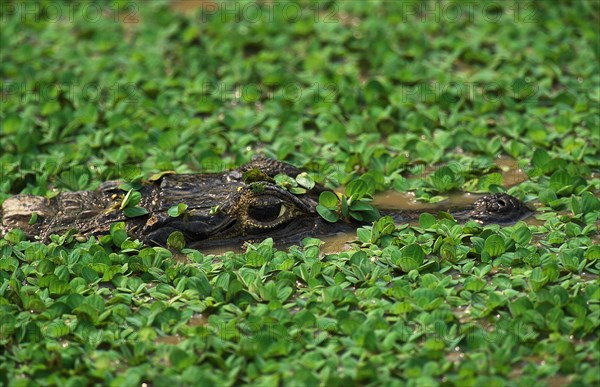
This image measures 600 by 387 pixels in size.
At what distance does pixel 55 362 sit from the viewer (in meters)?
5.61

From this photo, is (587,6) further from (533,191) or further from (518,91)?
(533,191)

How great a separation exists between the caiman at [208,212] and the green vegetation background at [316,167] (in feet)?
0.63

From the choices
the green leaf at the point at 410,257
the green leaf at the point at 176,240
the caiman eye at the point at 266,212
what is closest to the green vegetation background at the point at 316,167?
the green leaf at the point at 410,257

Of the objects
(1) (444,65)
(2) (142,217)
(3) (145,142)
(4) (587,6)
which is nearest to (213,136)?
(3) (145,142)

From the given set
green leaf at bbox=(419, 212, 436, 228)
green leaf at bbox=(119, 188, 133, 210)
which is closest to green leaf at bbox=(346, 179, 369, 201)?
green leaf at bbox=(419, 212, 436, 228)

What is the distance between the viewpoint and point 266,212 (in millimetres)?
7055

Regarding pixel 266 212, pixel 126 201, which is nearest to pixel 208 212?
pixel 266 212

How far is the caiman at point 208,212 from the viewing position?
23.0 feet

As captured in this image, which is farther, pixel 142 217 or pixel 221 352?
pixel 142 217

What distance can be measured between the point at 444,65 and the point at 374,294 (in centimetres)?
409

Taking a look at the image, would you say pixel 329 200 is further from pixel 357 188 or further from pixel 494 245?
pixel 494 245

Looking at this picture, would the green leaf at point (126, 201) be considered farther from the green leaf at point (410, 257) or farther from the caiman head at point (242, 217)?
the green leaf at point (410, 257)

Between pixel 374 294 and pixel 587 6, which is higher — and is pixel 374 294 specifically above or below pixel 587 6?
below

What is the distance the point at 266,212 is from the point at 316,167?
3.61 ft
